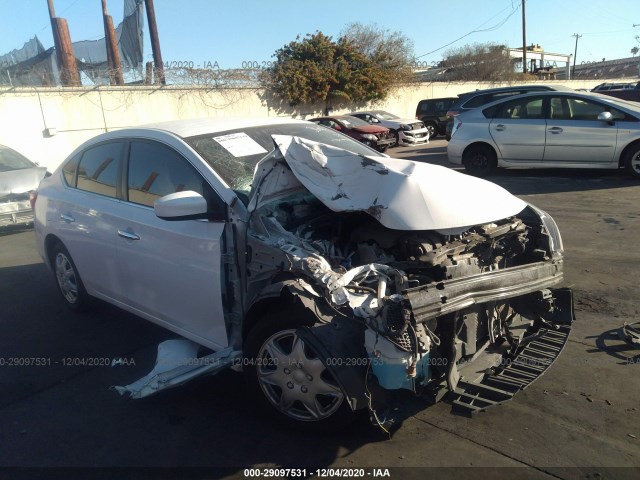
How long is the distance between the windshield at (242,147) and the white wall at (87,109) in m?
10.5

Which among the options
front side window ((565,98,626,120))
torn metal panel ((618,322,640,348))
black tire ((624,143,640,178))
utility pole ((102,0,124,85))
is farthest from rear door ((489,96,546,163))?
utility pole ((102,0,124,85))

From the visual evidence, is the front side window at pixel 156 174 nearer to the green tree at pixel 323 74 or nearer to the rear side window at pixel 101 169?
the rear side window at pixel 101 169

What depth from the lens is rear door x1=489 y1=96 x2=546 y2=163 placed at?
10.4 metres

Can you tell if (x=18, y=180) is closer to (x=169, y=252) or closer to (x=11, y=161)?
(x=11, y=161)

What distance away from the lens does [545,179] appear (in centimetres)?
1072

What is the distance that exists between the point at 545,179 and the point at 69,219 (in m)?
8.65

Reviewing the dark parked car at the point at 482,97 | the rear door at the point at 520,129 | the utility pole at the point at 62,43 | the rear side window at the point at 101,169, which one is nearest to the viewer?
the rear side window at the point at 101,169

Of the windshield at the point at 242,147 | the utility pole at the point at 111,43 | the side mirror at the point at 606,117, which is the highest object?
the utility pole at the point at 111,43

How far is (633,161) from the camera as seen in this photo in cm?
964

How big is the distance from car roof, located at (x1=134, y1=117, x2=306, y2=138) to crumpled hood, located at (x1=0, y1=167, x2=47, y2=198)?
6.58 metres

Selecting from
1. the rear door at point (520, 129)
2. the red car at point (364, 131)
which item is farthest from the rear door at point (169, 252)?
the red car at point (364, 131)

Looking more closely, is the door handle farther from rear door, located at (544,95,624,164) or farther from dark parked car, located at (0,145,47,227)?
rear door, located at (544,95,624,164)

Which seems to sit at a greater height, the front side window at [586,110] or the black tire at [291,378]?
the front side window at [586,110]

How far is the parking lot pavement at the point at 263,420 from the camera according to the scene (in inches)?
118
